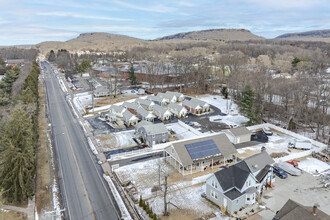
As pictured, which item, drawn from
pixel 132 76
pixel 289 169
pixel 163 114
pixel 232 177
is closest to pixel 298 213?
pixel 232 177

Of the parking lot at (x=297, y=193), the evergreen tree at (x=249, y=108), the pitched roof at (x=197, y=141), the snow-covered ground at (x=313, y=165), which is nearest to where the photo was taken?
the parking lot at (x=297, y=193)

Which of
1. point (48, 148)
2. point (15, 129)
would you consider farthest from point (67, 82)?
point (15, 129)

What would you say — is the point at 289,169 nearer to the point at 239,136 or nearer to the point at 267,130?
the point at 239,136

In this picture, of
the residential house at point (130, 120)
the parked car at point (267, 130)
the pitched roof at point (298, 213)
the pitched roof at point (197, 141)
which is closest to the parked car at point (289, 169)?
the pitched roof at point (197, 141)

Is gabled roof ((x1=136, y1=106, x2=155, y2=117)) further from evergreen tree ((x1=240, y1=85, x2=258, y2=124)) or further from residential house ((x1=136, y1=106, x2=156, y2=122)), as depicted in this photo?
evergreen tree ((x1=240, y1=85, x2=258, y2=124))

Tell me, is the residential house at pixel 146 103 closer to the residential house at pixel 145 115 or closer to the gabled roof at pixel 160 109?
the gabled roof at pixel 160 109

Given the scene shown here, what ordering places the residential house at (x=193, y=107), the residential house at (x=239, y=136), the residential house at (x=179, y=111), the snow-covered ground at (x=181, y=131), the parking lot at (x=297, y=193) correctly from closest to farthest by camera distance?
the parking lot at (x=297, y=193) < the residential house at (x=239, y=136) < the snow-covered ground at (x=181, y=131) < the residential house at (x=179, y=111) < the residential house at (x=193, y=107)
